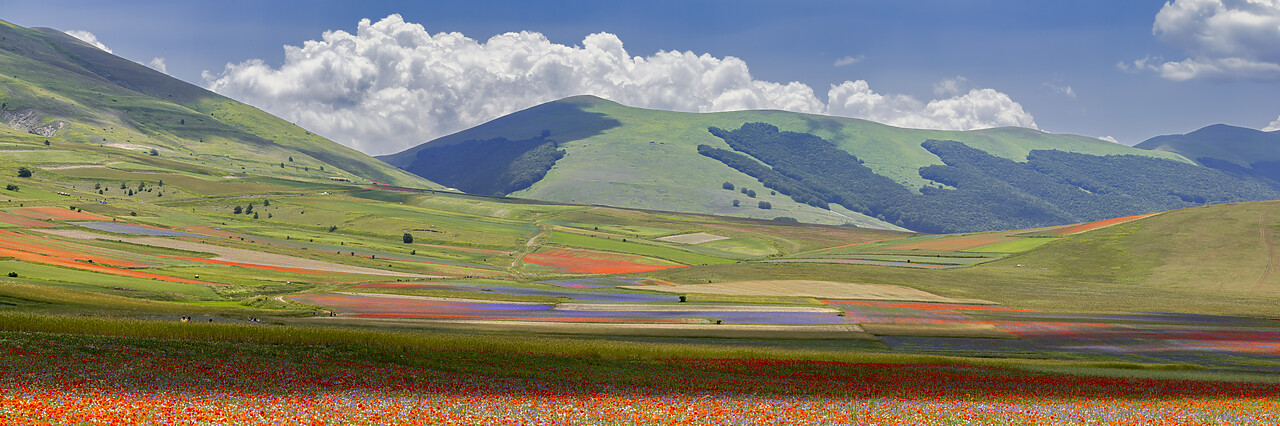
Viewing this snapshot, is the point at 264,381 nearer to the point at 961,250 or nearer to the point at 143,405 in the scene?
the point at 143,405

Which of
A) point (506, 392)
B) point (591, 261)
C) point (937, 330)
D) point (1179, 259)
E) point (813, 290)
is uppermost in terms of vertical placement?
point (506, 392)

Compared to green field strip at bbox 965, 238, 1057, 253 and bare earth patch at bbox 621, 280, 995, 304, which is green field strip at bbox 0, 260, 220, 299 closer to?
bare earth patch at bbox 621, 280, 995, 304

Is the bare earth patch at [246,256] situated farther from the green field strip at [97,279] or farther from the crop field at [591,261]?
the crop field at [591,261]

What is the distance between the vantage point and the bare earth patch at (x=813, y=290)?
107938 millimetres

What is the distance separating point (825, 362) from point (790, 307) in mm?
47796

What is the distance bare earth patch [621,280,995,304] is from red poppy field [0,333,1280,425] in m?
67.4

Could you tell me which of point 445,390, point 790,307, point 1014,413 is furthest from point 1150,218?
point 445,390

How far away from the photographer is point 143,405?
22406 millimetres

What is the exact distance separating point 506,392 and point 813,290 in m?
90.4

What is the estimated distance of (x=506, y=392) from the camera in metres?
29.5

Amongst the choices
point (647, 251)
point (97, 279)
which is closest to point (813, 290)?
point (647, 251)

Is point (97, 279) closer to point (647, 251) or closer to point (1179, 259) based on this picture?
point (647, 251)

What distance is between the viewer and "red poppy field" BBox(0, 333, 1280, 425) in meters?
23.3

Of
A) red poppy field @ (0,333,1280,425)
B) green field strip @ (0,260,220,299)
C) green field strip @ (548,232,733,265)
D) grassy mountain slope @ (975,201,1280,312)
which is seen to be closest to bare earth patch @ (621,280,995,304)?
grassy mountain slope @ (975,201,1280,312)
